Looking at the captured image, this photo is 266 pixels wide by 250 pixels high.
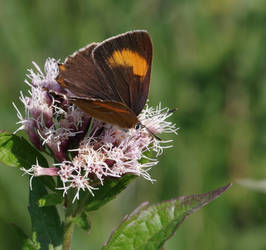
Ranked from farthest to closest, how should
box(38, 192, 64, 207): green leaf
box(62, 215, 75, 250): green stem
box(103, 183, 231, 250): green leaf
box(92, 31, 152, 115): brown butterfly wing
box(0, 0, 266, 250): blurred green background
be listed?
box(0, 0, 266, 250): blurred green background
box(92, 31, 152, 115): brown butterfly wing
box(62, 215, 75, 250): green stem
box(38, 192, 64, 207): green leaf
box(103, 183, 231, 250): green leaf

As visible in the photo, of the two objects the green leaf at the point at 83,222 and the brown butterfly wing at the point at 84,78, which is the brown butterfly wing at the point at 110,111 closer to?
the brown butterfly wing at the point at 84,78

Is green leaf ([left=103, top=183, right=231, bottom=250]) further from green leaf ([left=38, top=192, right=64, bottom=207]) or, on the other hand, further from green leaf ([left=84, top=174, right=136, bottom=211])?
green leaf ([left=38, top=192, right=64, bottom=207])

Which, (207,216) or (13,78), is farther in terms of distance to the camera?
(13,78)

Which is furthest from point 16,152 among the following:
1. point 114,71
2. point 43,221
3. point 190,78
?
point 190,78

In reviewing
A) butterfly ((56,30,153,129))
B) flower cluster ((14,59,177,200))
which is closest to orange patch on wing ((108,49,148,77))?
butterfly ((56,30,153,129))

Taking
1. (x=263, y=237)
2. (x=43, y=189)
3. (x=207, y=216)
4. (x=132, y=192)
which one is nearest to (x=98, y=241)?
(x=132, y=192)

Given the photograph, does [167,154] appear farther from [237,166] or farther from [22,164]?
[22,164]
